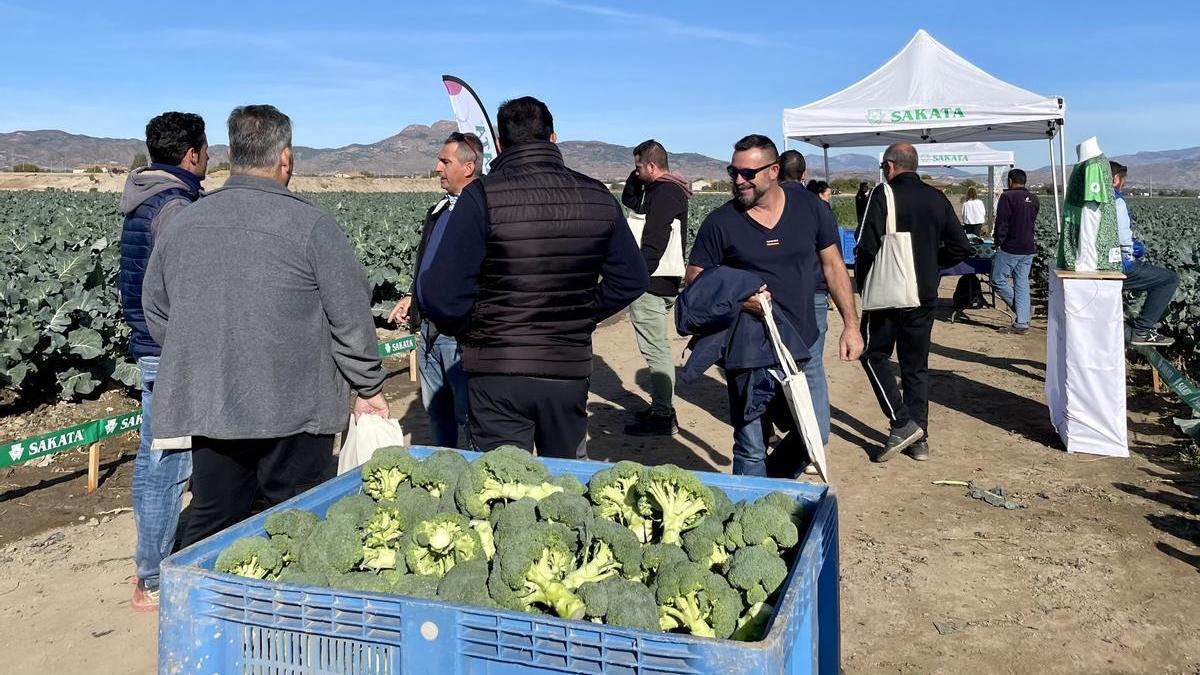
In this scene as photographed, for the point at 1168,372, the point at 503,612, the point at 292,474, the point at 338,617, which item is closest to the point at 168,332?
the point at 292,474

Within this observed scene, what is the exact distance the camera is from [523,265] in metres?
3.31

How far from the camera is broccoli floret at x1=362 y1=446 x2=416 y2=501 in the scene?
2582mm

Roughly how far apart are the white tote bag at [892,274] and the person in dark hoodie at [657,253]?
1.34 metres

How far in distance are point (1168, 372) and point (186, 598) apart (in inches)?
287

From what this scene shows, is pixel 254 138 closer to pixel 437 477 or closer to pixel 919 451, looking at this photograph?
pixel 437 477

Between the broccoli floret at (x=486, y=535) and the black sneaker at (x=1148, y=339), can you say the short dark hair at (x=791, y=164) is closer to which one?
the black sneaker at (x=1148, y=339)

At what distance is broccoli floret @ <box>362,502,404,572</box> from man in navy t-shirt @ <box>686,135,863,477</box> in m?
2.38

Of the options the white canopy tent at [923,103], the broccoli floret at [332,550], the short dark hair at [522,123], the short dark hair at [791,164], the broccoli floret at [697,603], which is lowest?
the broccoli floret at [697,603]

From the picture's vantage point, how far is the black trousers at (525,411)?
342 cm

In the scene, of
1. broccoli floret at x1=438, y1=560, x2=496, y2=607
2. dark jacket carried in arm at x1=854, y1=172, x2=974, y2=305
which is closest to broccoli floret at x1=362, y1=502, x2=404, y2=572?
broccoli floret at x1=438, y1=560, x2=496, y2=607

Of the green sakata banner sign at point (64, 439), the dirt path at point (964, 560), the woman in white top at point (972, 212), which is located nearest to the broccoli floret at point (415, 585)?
the dirt path at point (964, 560)

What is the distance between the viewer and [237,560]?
2051 mm

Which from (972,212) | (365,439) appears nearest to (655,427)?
(365,439)

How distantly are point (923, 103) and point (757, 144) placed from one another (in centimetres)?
921
